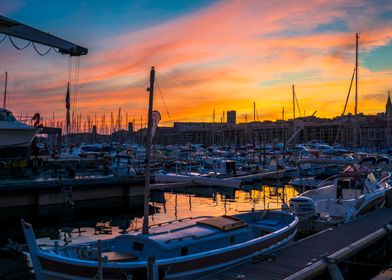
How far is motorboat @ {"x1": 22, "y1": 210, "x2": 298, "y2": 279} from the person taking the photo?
10.1 metres

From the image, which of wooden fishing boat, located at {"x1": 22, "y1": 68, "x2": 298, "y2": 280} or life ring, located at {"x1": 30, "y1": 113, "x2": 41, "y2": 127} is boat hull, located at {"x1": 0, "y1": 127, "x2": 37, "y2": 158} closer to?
life ring, located at {"x1": 30, "y1": 113, "x2": 41, "y2": 127}

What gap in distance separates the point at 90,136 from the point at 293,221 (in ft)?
312

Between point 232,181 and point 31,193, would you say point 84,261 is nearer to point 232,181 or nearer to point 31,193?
point 232,181

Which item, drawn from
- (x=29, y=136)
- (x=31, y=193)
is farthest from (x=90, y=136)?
(x=31, y=193)

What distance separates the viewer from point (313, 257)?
42.0 feet

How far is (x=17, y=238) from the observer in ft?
68.8

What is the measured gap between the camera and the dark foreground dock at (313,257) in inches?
435

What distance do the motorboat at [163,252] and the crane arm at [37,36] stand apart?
56.6 ft

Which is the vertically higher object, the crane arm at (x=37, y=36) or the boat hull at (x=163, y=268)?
the crane arm at (x=37, y=36)

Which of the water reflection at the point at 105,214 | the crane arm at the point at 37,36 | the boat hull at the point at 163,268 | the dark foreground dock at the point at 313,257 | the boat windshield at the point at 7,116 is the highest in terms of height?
the crane arm at the point at 37,36

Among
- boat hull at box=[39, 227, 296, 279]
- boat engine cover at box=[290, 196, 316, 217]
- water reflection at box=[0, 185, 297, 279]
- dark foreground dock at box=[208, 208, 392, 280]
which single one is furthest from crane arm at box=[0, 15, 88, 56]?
dark foreground dock at box=[208, 208, 392, 280]

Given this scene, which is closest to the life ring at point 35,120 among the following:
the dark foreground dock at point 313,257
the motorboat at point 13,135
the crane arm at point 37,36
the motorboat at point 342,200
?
the motorboat at point 13,135

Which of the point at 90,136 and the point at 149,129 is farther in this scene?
the point at 90,136

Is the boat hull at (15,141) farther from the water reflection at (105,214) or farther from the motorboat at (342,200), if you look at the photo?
the motorboat at (342,200)
